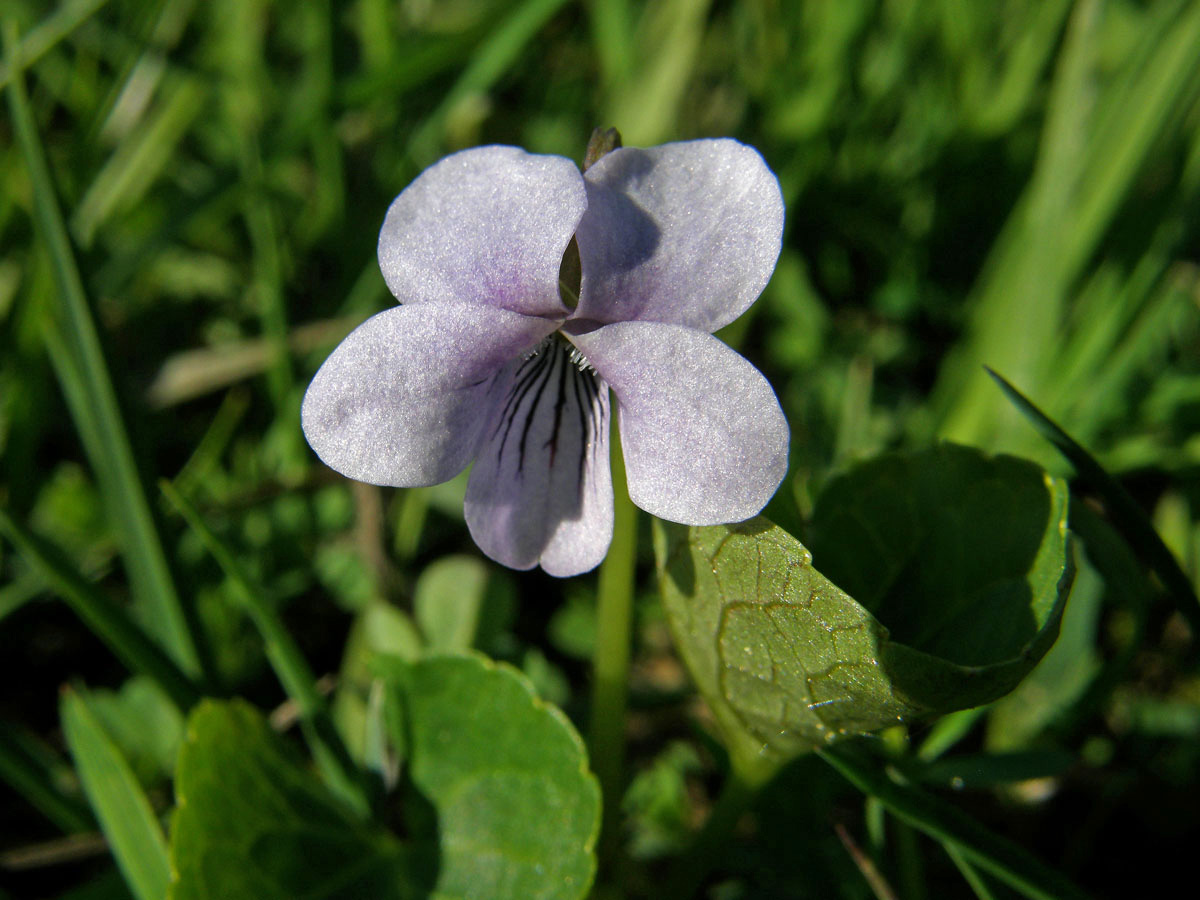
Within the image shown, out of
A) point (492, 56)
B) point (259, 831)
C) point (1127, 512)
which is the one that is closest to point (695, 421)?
point (1127, 512)

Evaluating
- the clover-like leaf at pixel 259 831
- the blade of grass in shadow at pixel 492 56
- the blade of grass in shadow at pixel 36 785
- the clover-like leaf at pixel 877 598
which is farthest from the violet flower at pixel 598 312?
the blade of grass in shadow at pixel 492 56

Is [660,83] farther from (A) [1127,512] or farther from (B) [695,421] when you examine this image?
(B) [695,421]

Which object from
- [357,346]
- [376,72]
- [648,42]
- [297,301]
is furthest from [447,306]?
[648,42]

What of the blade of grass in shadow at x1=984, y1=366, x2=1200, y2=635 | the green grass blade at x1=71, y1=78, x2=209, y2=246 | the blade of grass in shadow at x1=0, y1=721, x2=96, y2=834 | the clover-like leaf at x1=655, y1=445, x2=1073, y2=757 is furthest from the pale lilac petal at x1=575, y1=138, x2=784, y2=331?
the green grass blade at x1=71, y1=78, x2=209, y2=246

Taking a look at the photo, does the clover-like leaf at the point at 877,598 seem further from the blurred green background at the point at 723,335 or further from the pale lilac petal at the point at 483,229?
the pale lilac petal at the point at 483,229

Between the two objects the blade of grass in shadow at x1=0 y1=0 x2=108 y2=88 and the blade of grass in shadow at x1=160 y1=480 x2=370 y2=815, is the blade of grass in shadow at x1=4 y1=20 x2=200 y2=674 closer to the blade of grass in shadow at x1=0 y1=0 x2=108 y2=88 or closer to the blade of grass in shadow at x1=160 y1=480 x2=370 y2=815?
the blade of grass in shadow at x1=160 y1=480 x2=370 y2=815

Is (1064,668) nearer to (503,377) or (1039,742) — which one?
(1039,742)
